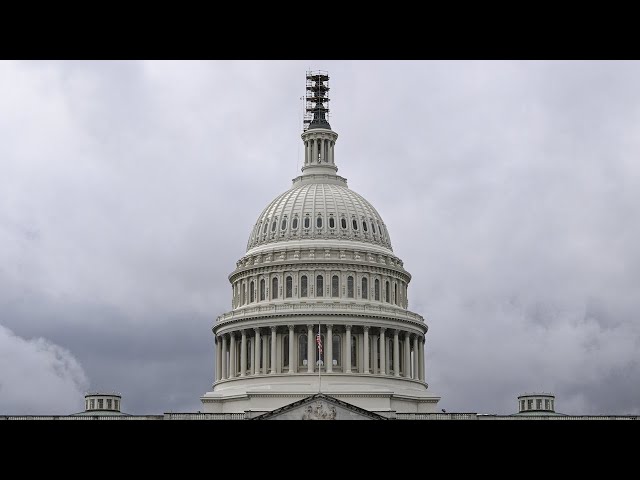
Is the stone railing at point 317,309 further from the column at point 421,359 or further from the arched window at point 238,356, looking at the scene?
the column at point 421,359

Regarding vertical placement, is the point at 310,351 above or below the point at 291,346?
below

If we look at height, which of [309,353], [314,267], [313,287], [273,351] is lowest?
[309,353]

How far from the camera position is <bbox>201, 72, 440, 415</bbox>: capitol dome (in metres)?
148

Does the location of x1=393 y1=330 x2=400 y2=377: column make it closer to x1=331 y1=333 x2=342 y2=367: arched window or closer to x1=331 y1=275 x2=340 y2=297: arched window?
x1=331 y1=333 x2=342 y2=367: arched window

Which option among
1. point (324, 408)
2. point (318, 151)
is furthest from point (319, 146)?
point (324, 408)

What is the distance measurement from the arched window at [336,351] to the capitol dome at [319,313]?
122 mm

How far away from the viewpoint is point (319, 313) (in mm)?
150875

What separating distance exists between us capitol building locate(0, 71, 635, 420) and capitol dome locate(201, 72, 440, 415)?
125 mm

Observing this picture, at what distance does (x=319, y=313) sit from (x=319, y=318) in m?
0.63

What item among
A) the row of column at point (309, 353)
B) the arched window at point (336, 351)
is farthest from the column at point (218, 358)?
the arched window at point (336, 351)

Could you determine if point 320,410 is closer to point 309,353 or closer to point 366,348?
point 309,353
